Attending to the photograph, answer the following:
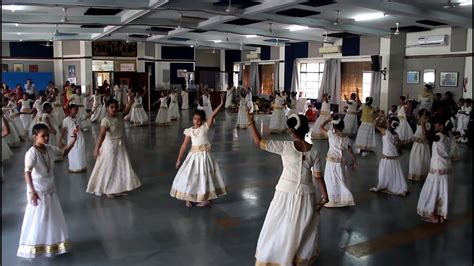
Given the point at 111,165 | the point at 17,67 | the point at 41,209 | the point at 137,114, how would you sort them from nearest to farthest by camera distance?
the point at 41,209, the point at 111,165, the point at 137,114, the point at 17,67

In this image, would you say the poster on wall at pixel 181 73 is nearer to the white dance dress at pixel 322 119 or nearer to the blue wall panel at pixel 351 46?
the blue wall panel at pixel 351 46

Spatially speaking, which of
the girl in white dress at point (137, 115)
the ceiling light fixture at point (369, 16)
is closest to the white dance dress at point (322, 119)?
the ceiling light fixture at point (369, 16)

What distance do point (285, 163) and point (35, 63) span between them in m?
22.0

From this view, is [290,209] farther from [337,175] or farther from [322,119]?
[322,119]

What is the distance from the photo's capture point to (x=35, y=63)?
22500 mm

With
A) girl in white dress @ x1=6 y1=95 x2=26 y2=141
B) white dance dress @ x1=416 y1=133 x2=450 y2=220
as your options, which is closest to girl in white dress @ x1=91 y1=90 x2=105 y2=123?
girl in white dress @ x1=6 y1=95 x2=26 y2=141

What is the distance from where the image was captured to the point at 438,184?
17.9 ft

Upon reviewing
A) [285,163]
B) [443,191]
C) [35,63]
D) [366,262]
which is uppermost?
[35,63]

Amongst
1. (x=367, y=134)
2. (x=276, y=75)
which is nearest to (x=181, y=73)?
(x=276, y=75)

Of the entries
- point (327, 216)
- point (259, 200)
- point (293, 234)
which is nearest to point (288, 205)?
point (293, 234)

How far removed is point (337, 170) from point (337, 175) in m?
0.07

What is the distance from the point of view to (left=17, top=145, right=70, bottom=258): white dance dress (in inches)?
159

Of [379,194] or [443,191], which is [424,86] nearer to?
[379,194]

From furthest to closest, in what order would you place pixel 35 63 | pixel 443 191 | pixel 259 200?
1. pixel 35 63
2. pixel 259 200
3. pixel 443 191
